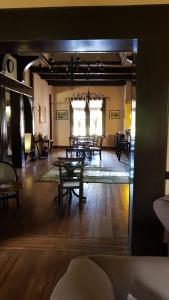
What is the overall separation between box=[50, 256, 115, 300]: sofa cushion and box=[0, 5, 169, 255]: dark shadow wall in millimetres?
1244

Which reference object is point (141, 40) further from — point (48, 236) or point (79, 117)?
point (79, 117)

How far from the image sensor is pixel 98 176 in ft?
21.5

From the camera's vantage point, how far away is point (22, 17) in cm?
229

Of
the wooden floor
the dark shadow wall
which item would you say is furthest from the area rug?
the dark shadow wall

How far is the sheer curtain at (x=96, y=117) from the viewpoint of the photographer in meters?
11.8

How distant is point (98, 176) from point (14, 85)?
3352 mm

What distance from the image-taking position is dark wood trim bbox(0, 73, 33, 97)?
5971 millimetres

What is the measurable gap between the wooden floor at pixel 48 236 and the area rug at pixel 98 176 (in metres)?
0.89

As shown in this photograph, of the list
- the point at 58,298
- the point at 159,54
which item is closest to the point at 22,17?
the point at 159,54

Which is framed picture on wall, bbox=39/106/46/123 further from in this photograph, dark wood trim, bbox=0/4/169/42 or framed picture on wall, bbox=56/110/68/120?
dark wood trim, bbox=0/4/169/42

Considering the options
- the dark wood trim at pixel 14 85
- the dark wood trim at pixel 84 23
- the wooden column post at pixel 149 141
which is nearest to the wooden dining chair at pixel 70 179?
the wooden column post at pixel 149 141

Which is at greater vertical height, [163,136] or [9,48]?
[9,48]

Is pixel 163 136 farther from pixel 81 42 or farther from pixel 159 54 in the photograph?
pixel 81 42

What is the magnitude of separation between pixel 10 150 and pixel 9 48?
17.9 feet
